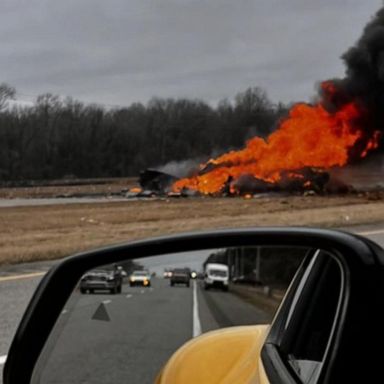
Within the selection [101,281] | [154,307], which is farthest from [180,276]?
[101,281]

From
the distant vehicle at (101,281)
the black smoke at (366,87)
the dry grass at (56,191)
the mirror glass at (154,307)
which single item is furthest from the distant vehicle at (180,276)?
the dry grass at (56,191)

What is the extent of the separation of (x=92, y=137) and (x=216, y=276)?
106 meters

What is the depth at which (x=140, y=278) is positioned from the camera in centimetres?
210

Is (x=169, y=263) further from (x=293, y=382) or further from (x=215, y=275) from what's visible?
(x=293, y=382)

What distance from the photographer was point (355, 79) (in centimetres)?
4459

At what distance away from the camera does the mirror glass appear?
6.40 feet

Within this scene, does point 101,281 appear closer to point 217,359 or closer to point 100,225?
point 217,359

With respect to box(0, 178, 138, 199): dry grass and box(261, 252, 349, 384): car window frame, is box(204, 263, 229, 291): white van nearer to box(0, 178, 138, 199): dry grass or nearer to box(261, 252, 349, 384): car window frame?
box(261, 252, 349, 384): car window frame

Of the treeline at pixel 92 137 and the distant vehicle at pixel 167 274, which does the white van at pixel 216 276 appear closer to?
the distant vehicle at pixel 167 274

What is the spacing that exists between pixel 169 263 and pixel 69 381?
1.54 ft

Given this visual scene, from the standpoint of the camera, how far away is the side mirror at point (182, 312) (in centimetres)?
193

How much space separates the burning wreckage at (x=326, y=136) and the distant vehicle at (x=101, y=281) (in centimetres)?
4030

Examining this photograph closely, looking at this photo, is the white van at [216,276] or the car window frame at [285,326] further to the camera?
the white van at [216,276]

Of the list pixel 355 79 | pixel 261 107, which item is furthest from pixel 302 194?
pixel 261 107
